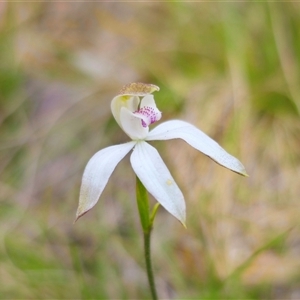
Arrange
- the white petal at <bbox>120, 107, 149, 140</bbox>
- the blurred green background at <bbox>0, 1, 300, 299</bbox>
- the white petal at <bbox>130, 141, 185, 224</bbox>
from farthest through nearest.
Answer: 1. the blurred green background at <bbox>0, 1, 300, 299</bbox>
2. the white petal at <bbox>120, 107, 149, 140</bbox>
3. the white petal at <bbox>130, 141, 185, 224</bbox>

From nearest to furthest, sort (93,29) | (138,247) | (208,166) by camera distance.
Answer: (138,247), (208,166), (93,29)

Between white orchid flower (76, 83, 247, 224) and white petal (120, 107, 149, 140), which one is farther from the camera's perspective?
white petal (120, 107, 149, 140)

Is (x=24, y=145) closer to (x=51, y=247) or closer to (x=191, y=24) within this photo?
(x=51, y=247)

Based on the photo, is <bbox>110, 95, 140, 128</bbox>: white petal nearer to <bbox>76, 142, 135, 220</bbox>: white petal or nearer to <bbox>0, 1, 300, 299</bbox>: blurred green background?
<bbox>76, 142, 135, 220</bbox>: white petal

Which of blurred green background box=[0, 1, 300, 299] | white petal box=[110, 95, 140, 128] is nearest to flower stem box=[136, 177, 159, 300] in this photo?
white petal box=[110, 95, 140, 128]

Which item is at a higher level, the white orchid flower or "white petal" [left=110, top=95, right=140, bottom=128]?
"white petal" [left=110, top=95, right=140, bottom=128]

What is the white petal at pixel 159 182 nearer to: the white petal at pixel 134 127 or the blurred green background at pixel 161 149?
the white petal at pixel 134 127

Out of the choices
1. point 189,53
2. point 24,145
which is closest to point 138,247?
point 24,145
